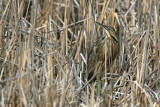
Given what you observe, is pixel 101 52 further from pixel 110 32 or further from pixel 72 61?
pixel 72 61

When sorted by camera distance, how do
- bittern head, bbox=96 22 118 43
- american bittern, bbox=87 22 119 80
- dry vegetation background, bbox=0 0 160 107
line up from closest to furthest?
dry vegetation background, bbox=0 0 160 107 → bittern head, bbox=96 22 118 43 → american bittern, bbox=87 22 119 80

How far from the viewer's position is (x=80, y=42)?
11.5 ft

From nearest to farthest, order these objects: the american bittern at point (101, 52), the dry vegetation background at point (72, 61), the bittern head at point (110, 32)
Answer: the dry vegetation background at point (72, 61) → the bittern head at point (110, 32) → the american bittern at point (101, 52)

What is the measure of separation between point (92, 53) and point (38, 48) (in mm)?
600

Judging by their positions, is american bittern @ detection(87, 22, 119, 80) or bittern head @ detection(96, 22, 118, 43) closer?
bittern head @ detection(96, 22, 118, 43)

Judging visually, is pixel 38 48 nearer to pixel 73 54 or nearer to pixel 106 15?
pixel 73 54

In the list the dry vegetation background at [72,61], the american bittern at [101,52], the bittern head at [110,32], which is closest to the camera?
the dry vegetation background at [72,61]

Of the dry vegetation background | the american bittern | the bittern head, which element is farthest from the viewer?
the american bittern

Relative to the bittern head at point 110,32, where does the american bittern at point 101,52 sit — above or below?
below

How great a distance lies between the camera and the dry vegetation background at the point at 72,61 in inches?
95.4

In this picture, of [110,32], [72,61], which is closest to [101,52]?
[110,32]

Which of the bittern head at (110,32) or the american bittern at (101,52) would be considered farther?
the american bittern at (101,52)

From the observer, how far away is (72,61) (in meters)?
3.19

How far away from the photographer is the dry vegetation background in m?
2.42
